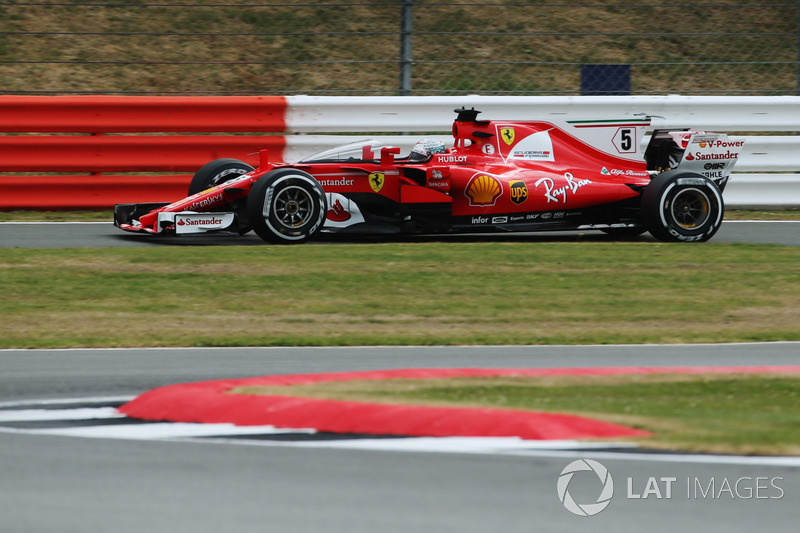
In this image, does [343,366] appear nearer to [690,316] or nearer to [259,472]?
[259,472]

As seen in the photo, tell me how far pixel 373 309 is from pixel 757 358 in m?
2.47

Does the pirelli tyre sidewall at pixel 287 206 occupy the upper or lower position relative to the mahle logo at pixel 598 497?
upper

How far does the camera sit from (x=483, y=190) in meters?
10.6

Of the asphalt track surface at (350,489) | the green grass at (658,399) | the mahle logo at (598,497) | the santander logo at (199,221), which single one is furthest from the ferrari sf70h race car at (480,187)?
the mahle logo at (598,497)

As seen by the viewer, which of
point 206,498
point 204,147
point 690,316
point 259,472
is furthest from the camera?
point 204,147

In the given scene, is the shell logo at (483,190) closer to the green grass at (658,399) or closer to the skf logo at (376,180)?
the skf logo at (376,180)

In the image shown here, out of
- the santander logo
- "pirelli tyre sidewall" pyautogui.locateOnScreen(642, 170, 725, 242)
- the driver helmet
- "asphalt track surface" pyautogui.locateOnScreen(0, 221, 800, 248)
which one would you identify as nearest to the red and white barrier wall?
"asphalt track surface" pyautogui.locateOnScreen(0, 221, 800, 248)

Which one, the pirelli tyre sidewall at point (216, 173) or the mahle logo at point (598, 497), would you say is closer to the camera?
the mahle logo at point (598, 497)

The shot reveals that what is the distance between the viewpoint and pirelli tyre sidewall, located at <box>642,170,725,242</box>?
35.5ft

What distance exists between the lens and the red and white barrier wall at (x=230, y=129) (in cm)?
1202

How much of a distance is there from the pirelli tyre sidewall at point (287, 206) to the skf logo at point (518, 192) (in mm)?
1693

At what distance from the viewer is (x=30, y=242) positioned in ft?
33.6

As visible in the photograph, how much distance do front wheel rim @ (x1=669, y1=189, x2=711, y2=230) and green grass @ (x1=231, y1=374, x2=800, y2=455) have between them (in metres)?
5.37

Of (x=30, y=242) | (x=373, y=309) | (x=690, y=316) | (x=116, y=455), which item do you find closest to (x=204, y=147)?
(x=30, y=242)
